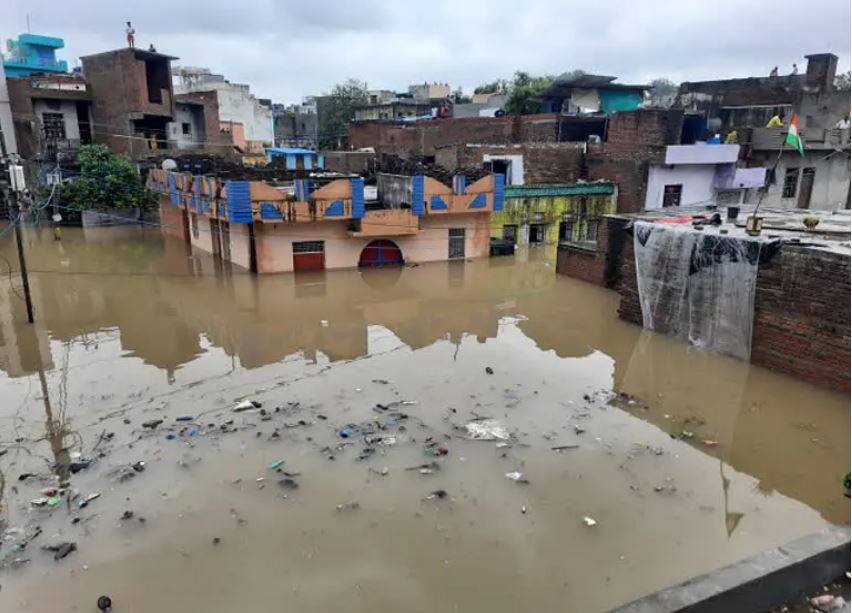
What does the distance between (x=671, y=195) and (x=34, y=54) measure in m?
47.8

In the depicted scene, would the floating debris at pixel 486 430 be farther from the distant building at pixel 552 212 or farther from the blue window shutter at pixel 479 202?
the distant building at pixel 552 212

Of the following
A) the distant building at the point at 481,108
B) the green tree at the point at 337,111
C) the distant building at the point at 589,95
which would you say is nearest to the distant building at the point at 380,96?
the green tree at the point at 337,111

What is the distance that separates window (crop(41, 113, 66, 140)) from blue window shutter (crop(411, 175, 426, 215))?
2486cm

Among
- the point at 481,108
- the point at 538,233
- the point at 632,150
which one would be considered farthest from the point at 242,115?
the point at 632,150

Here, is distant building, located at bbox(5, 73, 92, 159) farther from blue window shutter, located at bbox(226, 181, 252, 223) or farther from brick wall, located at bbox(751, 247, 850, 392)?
brick wall, located at bbox(751, 247, 850, 392)

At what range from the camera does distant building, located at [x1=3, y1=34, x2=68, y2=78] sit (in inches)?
1690

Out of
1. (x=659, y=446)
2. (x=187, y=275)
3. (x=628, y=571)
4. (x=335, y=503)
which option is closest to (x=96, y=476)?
(x=335, y=503)

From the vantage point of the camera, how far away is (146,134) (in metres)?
35.6

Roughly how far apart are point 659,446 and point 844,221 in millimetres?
10357

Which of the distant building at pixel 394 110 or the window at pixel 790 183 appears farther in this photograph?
the distant building at pixel 394 110

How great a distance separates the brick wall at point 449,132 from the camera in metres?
31.8

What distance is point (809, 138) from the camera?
2606cm

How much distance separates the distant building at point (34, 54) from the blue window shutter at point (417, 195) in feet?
125

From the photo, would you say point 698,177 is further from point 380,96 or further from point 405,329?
point 380,96
